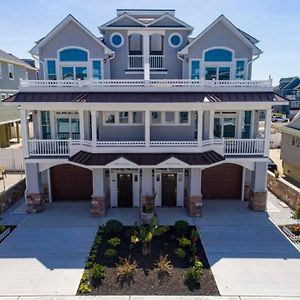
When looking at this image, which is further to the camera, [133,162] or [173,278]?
[133,162]

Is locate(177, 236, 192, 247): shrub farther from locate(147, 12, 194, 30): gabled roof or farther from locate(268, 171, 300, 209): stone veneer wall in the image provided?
locate(147, 12, 194, 30): gabled roof

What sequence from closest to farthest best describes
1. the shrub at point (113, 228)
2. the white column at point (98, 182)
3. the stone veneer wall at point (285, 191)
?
1. the shrub at point (113, 228)
2. the white column at point (98, 182)
3. the stone veneer wall at point (285, 191)

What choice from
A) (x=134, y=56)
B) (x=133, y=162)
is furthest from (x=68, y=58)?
(x=133, y=162)

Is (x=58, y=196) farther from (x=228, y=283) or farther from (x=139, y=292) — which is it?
(x=228, y=283)

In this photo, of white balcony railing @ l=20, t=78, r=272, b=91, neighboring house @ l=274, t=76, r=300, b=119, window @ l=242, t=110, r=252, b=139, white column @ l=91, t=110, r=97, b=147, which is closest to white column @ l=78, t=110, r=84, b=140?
white column @ l=91, t=110, r=97, b=147

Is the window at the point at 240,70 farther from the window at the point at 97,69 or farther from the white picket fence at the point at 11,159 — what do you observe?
the white picket fence at the point at 11,159

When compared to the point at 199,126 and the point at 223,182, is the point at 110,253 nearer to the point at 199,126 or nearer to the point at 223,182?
the point at 199,126

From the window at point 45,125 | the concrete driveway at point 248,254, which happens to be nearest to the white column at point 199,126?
the concrete driveway at point 248,254
